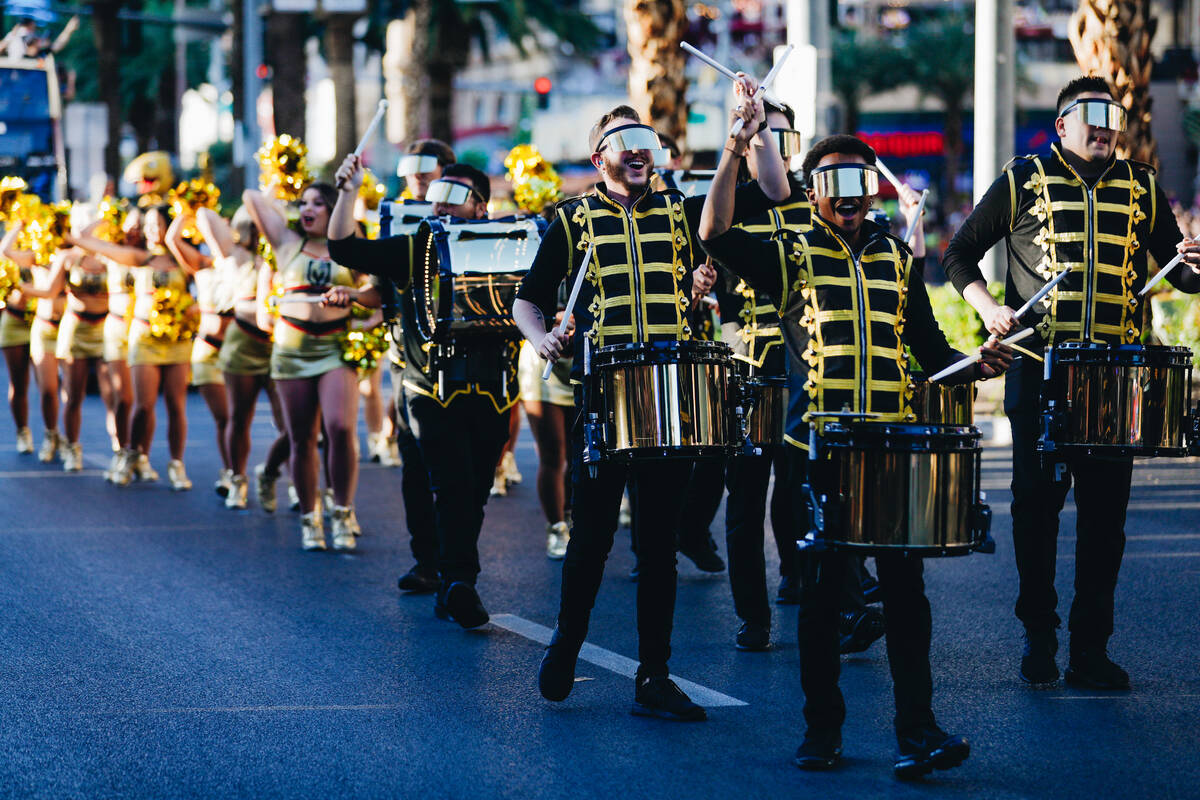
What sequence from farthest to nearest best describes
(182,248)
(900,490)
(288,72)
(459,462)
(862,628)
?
(288,72)
(182,248)
(459,462)
(862,628)
(900,490)

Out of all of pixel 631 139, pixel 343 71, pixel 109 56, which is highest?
pixel 109 56

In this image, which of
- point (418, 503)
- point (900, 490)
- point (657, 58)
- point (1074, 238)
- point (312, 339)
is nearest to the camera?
point (900, 490)

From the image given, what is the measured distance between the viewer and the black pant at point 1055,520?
671 centimetres

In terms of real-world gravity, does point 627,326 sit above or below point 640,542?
above

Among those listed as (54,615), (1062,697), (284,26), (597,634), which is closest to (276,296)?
(54,615)

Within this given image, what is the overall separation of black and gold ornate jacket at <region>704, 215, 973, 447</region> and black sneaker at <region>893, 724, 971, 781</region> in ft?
3.19

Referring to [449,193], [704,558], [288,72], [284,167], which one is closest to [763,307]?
[449,193]

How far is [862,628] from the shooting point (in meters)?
7.25

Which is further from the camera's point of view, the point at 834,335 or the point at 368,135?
the point at 368,135

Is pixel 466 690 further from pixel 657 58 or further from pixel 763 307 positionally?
pixel 657 58

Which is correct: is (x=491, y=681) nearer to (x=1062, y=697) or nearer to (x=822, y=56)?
(x=1062, y=697)

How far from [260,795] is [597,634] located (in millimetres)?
2650

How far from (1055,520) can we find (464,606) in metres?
2.49

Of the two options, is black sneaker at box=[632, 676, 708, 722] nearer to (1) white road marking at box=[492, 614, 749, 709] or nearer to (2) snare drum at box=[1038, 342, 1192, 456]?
(1) white road marking at box=[492, 614, 749, 709]
